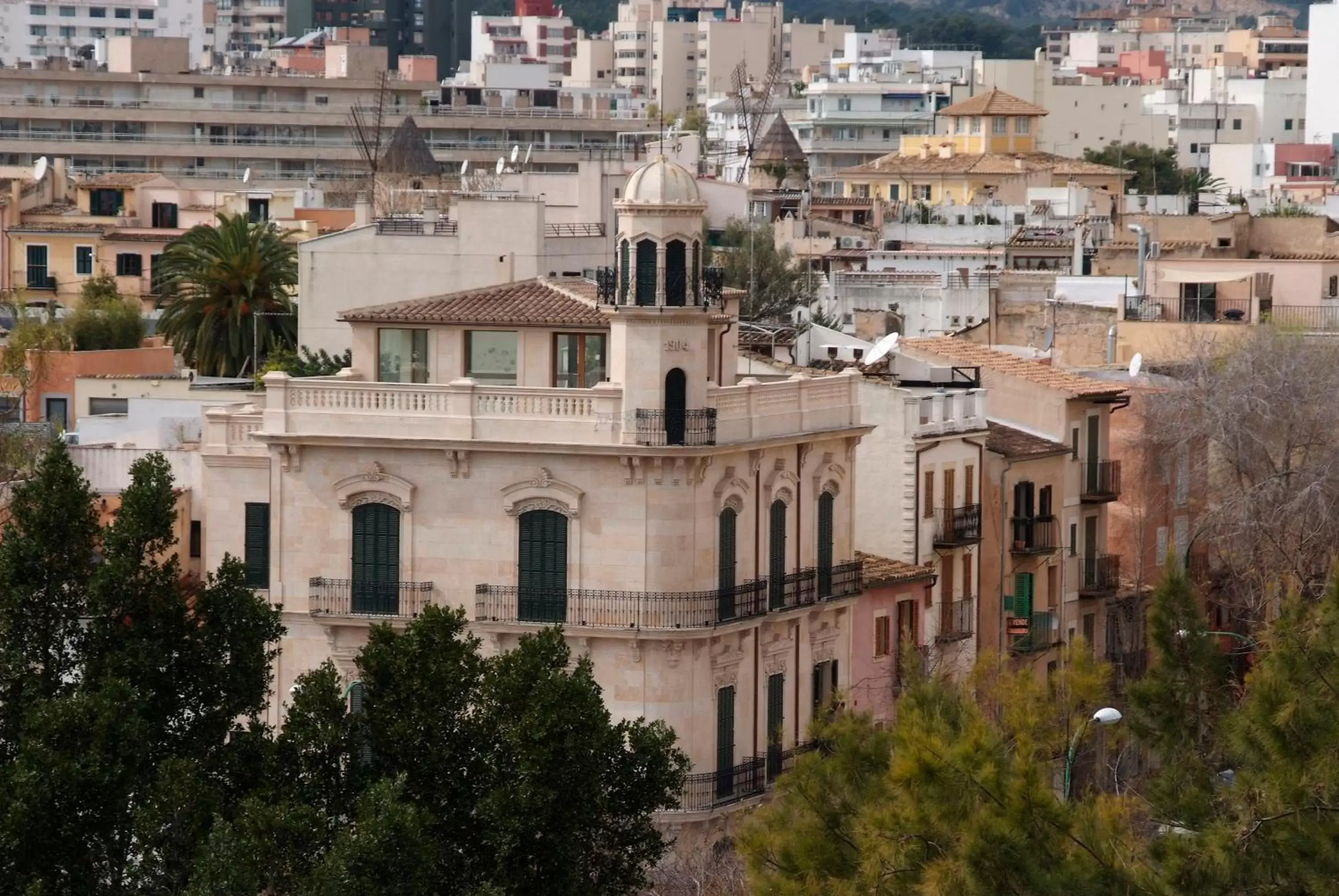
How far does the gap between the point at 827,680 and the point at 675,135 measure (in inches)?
2004

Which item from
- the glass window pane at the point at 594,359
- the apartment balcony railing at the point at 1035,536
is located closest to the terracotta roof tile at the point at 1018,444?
the apartment balcony railing at the point at 1035,536

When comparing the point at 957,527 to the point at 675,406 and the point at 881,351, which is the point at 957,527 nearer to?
the point at 881,351

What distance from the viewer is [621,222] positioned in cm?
5162

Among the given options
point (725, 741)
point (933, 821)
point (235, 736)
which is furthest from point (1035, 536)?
point (933, 821)

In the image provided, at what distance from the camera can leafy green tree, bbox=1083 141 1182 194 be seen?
158m

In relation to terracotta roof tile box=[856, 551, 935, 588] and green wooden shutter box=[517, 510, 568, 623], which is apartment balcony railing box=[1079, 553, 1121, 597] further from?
green wooden shutter box=[517, 510, 568, 623]

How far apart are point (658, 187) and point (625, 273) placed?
1.24 m

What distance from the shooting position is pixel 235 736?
4097 cm

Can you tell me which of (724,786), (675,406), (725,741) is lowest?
(724,786)

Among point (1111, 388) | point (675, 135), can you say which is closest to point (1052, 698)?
point (1111, 388)

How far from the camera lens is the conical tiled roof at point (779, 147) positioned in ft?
467

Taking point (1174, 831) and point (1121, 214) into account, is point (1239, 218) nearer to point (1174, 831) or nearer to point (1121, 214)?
point (1121, 214)

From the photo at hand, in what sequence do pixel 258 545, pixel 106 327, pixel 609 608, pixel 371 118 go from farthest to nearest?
pixel 371 118 → pixel 106 327 → pixel 258 545 → pixel 609 608

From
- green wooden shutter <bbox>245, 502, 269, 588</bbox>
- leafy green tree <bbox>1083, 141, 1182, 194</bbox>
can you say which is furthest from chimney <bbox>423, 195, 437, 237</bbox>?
leafy green tree <bbox>1083, 141, 1182, 194</bbox>
